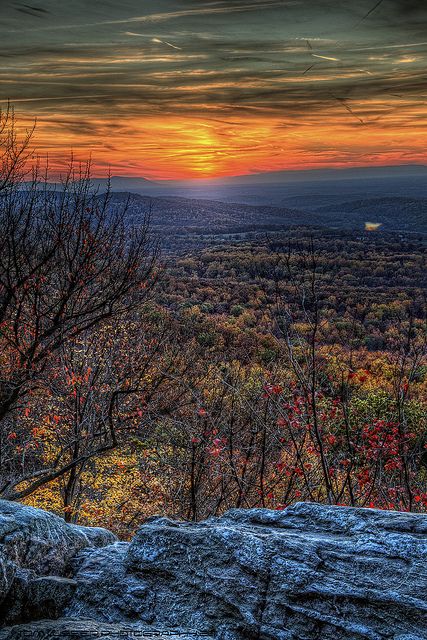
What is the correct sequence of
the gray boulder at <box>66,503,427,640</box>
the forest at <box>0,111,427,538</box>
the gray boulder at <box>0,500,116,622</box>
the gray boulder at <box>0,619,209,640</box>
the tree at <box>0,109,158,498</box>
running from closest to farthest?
the gray boulder at <box>66,503,427,640</box>
the gray boulder at <box>0,619,209,640</box>
the gray boulder at <box>0,500,116,622</box>
the forest at <box>0,111,427,538</box>
the tree at <box>0,109,158,498</box>

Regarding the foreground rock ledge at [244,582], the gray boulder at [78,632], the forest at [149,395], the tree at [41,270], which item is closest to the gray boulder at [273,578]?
the foreground rock ledge at [244,582]

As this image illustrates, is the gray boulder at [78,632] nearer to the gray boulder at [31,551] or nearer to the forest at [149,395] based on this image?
the gray boulder at [31,551]

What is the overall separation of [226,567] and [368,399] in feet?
79.0

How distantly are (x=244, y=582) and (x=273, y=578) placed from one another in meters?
0.29

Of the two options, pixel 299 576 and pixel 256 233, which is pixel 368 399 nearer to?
pixel 299 576

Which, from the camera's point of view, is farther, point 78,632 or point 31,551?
point 31,551

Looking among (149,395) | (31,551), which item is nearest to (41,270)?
(149,395)

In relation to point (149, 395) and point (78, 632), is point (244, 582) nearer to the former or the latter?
point (78, 632)

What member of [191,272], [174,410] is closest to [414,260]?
[191,272]

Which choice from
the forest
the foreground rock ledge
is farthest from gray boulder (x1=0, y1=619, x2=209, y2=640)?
the forest

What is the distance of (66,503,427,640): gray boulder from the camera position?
4.22 meters

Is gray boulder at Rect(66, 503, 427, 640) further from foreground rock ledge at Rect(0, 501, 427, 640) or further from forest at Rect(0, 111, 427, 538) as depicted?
forest at Rect(0, 111, 427, 538)

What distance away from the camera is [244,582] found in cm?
469

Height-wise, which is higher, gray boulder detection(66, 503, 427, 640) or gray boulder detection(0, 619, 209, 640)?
gray boulder detection(66, 503, 427, 640)
